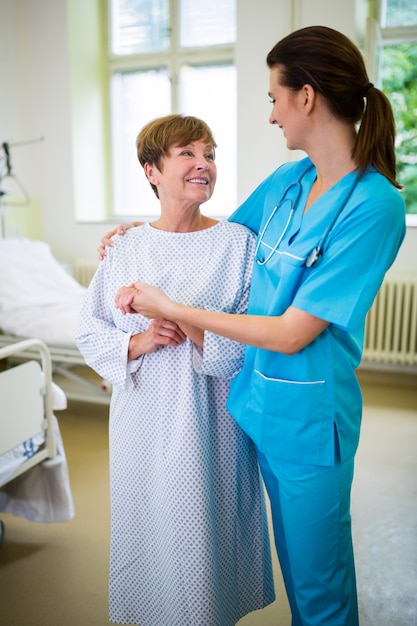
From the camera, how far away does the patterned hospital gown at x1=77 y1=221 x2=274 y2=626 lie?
52.2 inches

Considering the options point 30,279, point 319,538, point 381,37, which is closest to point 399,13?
point 381,37

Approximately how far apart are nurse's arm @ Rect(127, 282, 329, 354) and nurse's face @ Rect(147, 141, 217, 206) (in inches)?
12.0

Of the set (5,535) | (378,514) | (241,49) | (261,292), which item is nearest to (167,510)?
(261,292)

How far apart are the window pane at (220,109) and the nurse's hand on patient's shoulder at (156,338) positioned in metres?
3.32

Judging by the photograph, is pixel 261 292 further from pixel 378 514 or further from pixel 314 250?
pixel 378 514

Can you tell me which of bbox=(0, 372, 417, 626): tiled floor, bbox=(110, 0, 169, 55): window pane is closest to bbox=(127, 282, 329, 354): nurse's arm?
bbox=(0, 372, 417, 626): tiled floor

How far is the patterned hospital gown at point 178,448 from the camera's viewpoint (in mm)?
1327

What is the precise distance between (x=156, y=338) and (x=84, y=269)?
11.7ft

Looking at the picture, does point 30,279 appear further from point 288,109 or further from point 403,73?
point 288,109

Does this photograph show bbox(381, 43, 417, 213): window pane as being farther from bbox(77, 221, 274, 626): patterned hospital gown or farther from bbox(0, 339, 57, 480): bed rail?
bbox(77, 221, 274, 626): patterned hospital gown

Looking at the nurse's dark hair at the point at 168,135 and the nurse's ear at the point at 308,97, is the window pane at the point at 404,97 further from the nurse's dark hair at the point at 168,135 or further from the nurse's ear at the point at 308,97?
the nurse's ear at the point at 308,97

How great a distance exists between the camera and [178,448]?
1.32m

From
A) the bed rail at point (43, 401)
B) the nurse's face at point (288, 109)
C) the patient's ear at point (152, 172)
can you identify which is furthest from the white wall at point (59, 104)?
the nurse's face at point (288, 109)

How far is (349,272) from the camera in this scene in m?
1.05
